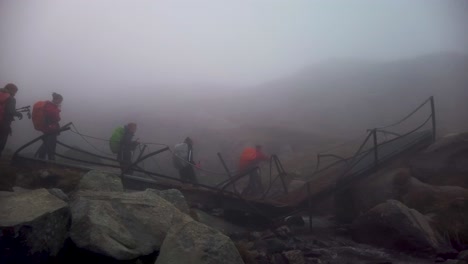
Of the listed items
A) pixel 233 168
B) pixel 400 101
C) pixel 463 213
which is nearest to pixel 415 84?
pixel 400 101

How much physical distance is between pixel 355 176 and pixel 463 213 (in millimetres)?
2649

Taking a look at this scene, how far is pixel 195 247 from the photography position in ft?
15.7

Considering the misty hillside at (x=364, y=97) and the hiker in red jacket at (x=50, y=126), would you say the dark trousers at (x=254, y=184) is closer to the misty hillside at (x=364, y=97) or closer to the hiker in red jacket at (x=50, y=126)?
the hiker in red jacket at (x=50, y=126)

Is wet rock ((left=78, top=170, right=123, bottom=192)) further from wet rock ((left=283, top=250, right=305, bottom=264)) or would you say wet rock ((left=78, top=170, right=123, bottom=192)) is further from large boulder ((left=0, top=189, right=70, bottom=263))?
wet rock ((left=283, top=250, right=305, bottom=264))

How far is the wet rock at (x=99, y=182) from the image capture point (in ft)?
21.0

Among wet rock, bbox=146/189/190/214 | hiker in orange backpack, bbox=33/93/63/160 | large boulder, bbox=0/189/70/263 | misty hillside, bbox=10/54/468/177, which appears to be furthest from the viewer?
misty hillside, bbox=10/54/468/177

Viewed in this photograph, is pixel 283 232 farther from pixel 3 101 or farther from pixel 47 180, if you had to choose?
pixel 3 101

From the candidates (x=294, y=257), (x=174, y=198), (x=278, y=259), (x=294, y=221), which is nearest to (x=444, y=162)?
(x=294, y=221)

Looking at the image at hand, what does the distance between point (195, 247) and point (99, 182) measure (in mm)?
2610

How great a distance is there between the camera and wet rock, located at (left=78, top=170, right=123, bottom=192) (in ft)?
21.0

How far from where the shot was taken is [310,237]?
29.2ft

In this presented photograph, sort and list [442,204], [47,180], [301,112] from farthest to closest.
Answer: [301,112], [442,204], [47,180]

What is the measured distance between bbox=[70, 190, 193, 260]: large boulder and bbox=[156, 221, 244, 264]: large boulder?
346mm

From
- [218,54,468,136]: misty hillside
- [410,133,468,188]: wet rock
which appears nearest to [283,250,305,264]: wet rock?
[410,133,468,188]: wet rock
